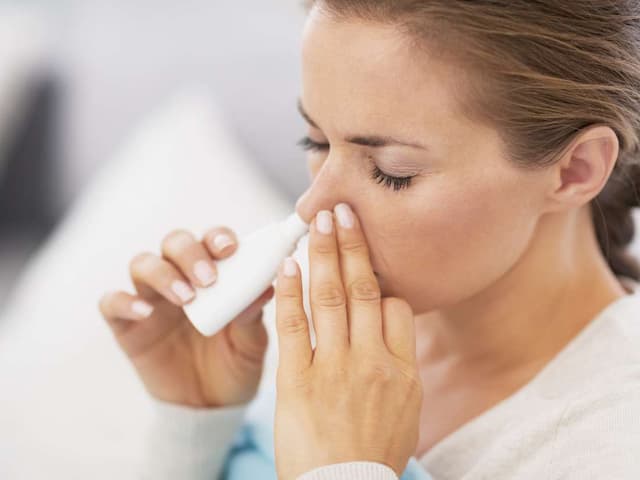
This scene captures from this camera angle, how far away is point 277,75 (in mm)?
1941

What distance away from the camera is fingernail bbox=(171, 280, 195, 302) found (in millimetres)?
1065

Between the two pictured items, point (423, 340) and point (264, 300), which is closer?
point (264, 300)

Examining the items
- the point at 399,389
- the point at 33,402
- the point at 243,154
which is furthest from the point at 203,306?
the point at 243,154

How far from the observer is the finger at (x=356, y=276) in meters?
0.95

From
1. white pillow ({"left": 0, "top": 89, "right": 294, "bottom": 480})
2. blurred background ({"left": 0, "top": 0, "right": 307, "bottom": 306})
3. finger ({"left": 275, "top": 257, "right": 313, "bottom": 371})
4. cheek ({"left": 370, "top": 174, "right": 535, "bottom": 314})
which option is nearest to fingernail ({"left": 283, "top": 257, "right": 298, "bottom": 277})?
finger ({"left": 275, "top": 257, "right": 313, "bottom": 371})

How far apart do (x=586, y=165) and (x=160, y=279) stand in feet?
1.77

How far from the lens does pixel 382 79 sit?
0.92 meters

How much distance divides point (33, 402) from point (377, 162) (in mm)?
862

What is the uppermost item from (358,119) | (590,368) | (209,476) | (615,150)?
(358,119)

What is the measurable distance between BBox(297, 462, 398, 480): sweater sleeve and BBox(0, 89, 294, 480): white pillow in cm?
58

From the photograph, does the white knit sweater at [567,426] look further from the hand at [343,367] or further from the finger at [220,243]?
the finger at [220,243]

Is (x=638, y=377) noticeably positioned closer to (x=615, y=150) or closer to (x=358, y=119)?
(x=615, y=150)

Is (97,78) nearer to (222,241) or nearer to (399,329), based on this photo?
(222,241)

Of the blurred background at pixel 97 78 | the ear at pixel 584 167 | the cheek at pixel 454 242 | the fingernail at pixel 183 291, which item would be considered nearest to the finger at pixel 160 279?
the fingernail at pixel 183 291
